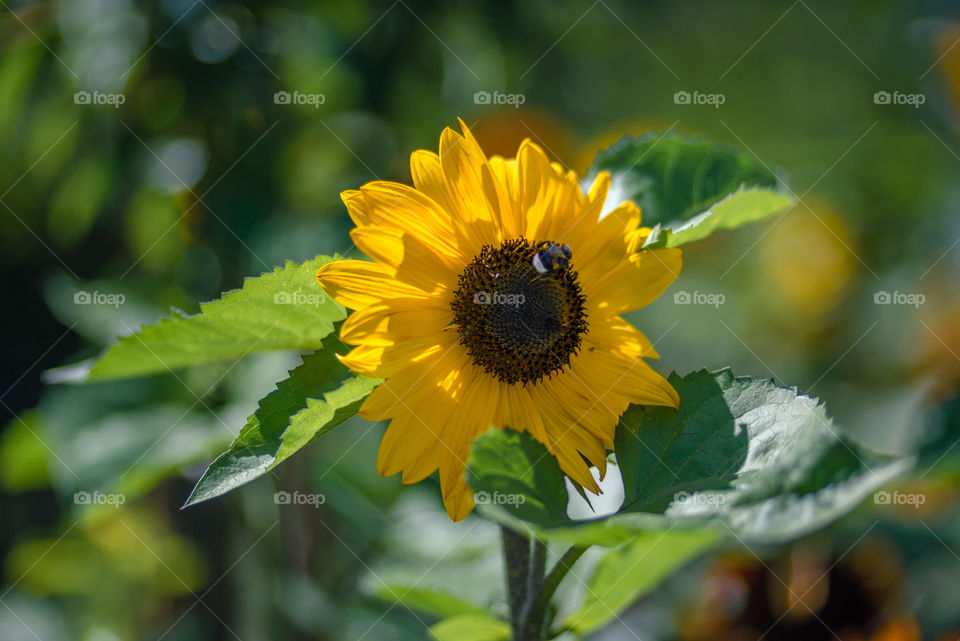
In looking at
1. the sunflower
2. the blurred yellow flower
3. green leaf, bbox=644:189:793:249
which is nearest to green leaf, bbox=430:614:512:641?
the sunflower

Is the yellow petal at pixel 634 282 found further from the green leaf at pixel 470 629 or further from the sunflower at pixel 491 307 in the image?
the green leaf at pixel 470 629

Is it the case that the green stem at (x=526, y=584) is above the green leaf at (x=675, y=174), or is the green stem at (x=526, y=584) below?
below

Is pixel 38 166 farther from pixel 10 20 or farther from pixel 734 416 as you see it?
pixel 734 416

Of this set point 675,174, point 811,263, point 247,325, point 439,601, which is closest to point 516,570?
point 439,601

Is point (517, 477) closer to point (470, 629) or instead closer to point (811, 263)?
point (470, 629)

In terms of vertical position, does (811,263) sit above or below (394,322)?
→ above

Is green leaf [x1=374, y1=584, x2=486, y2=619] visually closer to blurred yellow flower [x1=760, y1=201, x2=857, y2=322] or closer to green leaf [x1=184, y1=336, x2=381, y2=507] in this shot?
green leaf [x1=184, y1=336, x2=381, y2=507]

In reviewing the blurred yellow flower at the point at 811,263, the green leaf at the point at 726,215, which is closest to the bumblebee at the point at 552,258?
the green leaf at the point at 726,215
